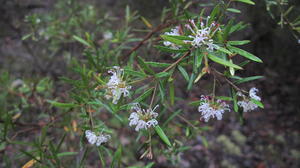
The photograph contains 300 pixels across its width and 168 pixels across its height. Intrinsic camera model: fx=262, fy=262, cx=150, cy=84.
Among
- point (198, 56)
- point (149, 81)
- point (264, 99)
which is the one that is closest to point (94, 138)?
point (149, 81)

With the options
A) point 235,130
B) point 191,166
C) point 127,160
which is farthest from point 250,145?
point 127,160

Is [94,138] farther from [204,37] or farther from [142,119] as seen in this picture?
[204,37]

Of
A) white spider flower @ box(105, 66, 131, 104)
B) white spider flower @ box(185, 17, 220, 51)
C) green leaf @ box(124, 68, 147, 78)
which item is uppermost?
white spider flower @ box(185, 17, 220, 51)

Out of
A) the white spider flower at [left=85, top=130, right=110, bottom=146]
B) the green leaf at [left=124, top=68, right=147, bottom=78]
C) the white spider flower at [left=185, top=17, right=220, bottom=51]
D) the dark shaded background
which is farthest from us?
the dark shaded background

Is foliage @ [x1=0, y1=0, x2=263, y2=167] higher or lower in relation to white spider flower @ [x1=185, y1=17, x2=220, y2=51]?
lower

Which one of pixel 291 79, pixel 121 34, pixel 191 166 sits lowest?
pixel 191 166

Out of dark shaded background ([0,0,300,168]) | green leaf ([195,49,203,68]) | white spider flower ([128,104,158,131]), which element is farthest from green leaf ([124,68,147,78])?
dark shaded background ([0,0,300,168])

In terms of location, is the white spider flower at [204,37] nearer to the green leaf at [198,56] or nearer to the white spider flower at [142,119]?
the green leaf at [198,56]

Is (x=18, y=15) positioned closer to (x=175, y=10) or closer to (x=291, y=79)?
(x=175, y=10)

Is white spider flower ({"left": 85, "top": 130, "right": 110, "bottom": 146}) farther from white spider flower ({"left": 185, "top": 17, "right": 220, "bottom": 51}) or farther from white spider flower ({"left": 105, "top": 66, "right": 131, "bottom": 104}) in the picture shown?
white spider flower ({"left": 185, "top": 17, "right": 220, "bottom": 51})
